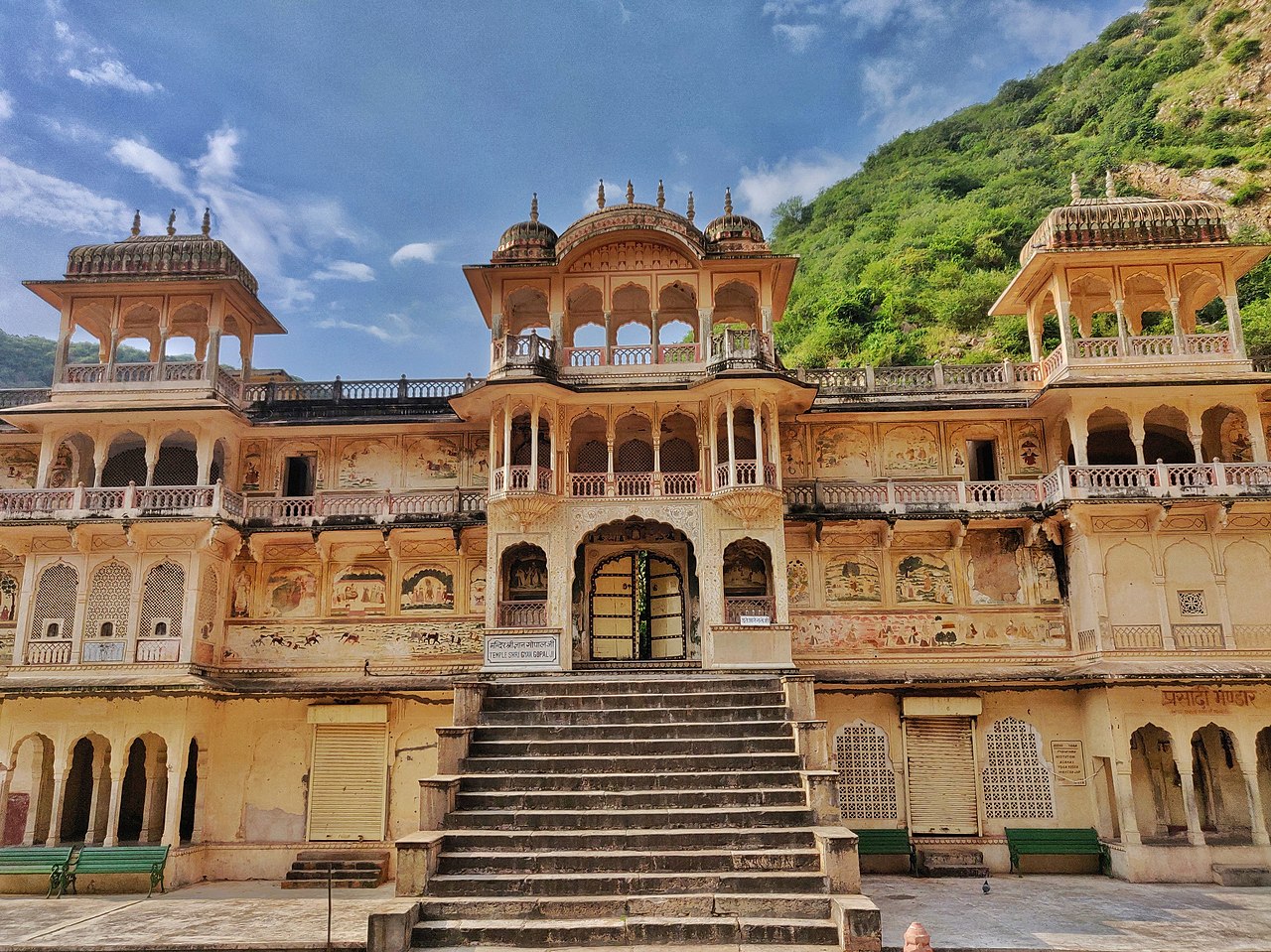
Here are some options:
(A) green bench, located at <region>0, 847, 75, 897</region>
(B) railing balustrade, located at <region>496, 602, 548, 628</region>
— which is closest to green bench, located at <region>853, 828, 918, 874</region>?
(B) railing balustrade, located at <region>496, 602, 548, 628</region>

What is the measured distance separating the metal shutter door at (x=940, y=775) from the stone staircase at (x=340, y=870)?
9616 mm

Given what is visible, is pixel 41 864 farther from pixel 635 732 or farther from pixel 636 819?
pixel 636 819

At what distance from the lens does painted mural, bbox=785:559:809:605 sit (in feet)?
61.2

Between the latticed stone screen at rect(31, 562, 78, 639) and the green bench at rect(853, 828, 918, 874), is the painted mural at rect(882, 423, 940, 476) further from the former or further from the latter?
the latticed stone screen at rect(31, 562, 78, 639)

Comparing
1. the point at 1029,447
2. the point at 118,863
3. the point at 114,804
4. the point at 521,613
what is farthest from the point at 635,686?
the point at 1029,447

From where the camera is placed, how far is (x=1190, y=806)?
15.3m

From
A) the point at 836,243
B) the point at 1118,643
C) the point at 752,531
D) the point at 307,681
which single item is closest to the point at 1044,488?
the point at 1118,643

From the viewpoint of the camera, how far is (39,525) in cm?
1756

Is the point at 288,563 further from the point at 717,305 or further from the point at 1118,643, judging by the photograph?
the point at 1118,643

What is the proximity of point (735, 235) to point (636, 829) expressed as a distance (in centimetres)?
1229

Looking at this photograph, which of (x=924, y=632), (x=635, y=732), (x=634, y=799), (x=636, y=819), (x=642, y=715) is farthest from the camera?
(x=924, y=632)

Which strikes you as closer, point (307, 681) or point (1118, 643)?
point (1118, 643)

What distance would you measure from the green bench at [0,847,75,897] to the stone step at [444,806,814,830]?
783 centimetres

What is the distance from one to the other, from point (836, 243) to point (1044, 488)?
3140 centimetres
